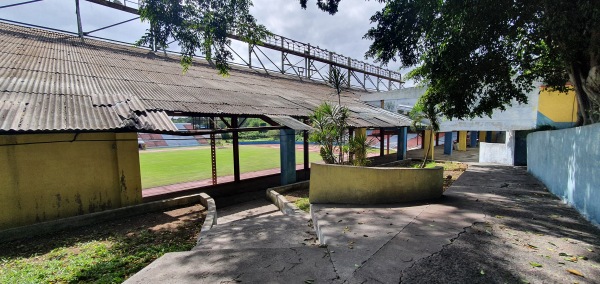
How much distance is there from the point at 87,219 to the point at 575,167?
987 cm

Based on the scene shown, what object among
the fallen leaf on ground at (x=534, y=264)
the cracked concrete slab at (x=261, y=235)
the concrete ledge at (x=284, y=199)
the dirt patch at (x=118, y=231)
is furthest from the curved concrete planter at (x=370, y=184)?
the fallen leaf on ground at (x=534, y=264)

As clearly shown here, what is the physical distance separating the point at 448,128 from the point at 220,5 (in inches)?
616

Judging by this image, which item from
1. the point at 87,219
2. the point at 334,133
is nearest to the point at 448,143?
the point at 334,133

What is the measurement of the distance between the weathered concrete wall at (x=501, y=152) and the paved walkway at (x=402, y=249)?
394 inches

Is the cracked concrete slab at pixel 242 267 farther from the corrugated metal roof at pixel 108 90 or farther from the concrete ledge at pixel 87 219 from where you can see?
the concrete ledge at pixel 87 219

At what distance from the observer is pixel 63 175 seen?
6.09 m

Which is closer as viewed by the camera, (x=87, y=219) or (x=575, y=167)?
(x=575, y=167)

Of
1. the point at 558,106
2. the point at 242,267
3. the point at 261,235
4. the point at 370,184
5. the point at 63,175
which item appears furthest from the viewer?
the point at 558,106

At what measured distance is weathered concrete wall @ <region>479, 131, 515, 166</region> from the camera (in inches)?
540

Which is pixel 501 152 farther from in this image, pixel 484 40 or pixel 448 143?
pixel 484 40

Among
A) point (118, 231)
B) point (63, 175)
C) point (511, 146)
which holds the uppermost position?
point (63, 175)

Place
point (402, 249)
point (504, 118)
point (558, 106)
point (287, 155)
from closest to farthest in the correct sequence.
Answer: point (402, 249), point (287, 155), point (558, 106), point (504, 118)

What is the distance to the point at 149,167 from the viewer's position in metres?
17.0

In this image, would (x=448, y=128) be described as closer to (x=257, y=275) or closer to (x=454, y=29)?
(x=454, y=29)
